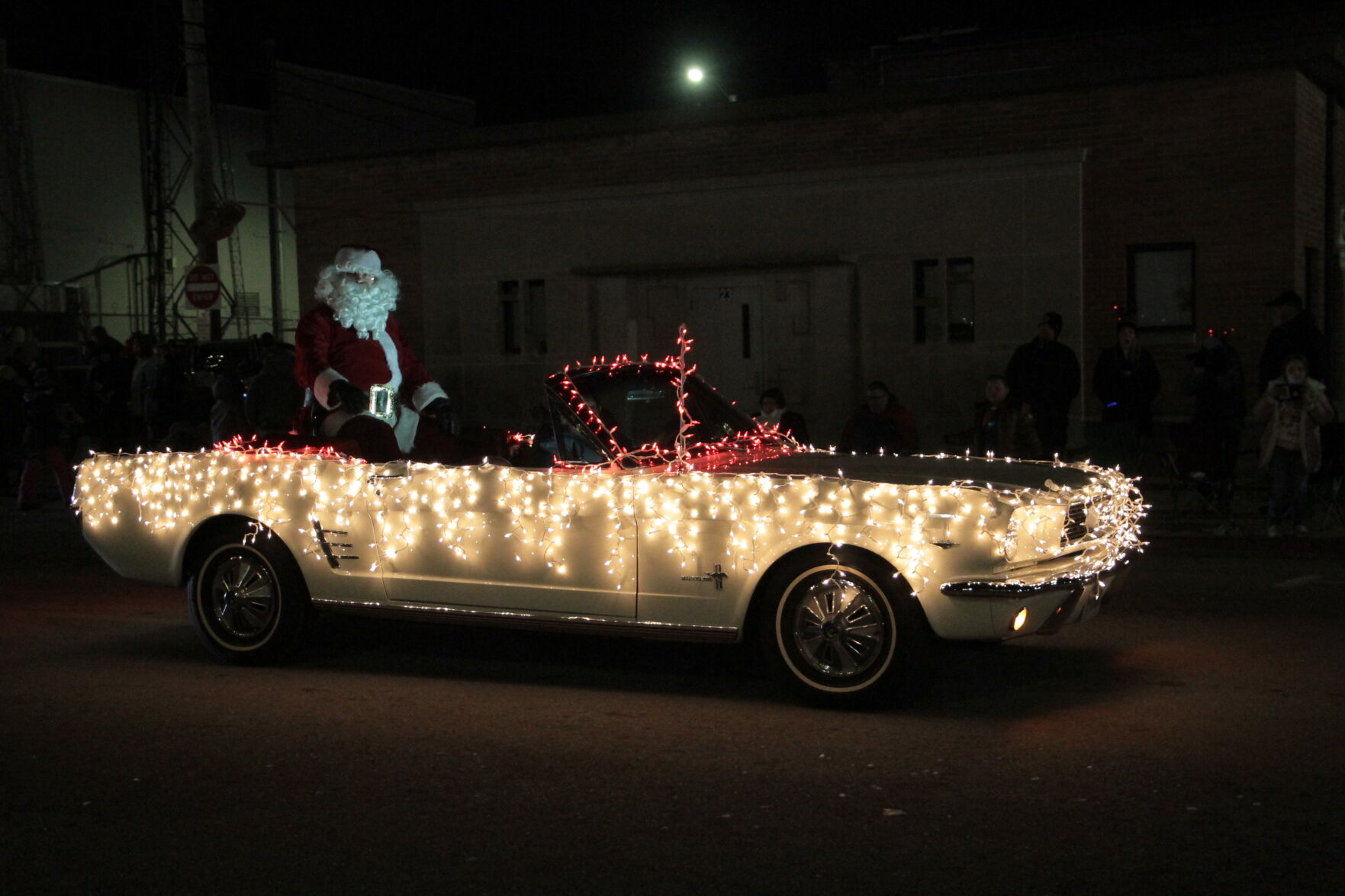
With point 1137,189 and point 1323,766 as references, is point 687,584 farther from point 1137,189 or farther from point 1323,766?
point 1137,189

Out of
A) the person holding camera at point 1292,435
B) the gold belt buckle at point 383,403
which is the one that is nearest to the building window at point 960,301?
the person holding camera at point 1292,435

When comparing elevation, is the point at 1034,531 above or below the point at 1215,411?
below

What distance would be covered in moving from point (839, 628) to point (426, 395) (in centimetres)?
290

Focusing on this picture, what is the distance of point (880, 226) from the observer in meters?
18.5

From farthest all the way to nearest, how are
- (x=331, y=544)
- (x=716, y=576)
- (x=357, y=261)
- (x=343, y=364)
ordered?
1. (x=357, y=261)
2. (x=343, y=364)
3. (x=331, y=544)
4. (x=716, y=576)

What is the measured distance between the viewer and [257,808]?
538cm

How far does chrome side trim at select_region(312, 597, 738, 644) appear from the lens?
6.79m

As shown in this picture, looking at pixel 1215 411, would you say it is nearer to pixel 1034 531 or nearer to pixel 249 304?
pixel 1034 531

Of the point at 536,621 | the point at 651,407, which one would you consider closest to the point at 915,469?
the point at 651,407

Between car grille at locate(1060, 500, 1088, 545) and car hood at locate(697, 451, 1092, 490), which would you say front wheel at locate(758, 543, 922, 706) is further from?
car grille at locate(1060, 500, 1088, 545)

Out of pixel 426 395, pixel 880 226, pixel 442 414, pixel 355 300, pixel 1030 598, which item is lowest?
pixel 1030 598

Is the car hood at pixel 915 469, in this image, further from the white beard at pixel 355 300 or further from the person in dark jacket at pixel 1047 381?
the person in dark jacket at pixel 1047 381

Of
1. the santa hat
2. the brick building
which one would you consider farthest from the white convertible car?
the brick building

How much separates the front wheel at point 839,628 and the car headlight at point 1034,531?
475mm
